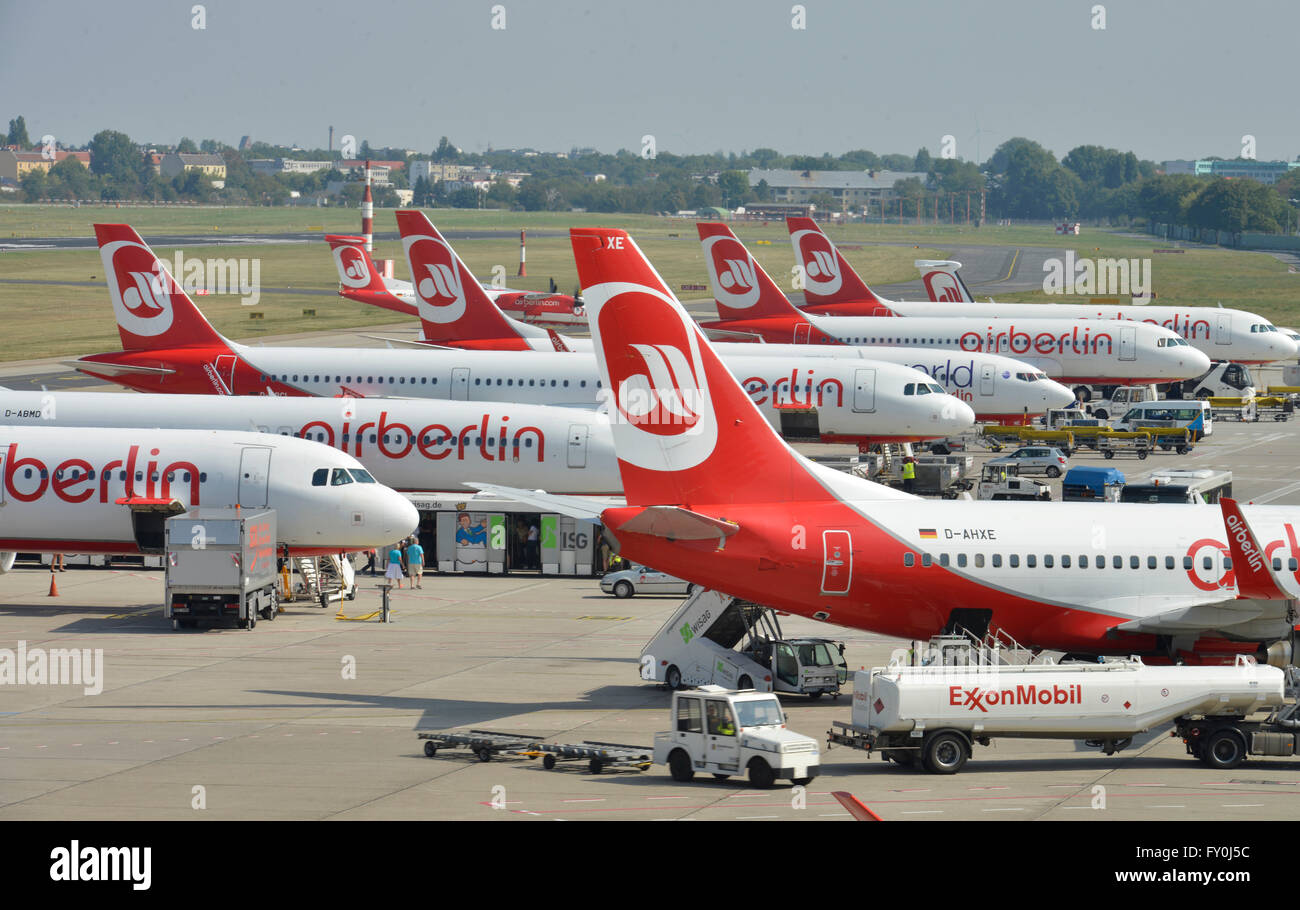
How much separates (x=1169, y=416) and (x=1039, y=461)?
51.2 feet

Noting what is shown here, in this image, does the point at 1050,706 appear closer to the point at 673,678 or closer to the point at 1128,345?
the point at 673,678

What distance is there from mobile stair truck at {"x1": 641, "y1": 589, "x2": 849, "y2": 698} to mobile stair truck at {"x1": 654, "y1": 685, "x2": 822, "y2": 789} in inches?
266

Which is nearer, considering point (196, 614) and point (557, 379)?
point (196, 614)

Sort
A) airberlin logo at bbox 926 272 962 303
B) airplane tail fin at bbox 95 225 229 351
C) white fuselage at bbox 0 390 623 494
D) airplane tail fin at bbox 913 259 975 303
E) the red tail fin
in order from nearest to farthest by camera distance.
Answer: white fuselage at bbox 0 390 623 494, airplane tail fin at bbox 95 225 229 351, the red tail fin, airplane tail fin at bbox 913 259 975 303, airberlin logo at bbox 926 272 962 303

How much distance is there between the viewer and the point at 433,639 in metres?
46.9

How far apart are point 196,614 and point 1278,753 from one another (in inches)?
1208

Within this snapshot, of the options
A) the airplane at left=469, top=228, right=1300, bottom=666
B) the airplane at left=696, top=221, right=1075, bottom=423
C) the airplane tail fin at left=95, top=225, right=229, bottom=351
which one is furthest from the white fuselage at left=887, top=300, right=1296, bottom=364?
the airplane at left=469, top=228, right=1300, bottom=666

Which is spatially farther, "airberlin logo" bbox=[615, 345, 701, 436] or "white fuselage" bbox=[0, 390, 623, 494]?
"white fuselage" bbox=[0, 390, 623, 494]

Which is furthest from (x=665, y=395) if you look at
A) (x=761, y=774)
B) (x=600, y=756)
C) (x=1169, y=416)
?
(x=1169, y=416)

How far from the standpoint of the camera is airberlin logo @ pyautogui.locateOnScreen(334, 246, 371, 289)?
13400 cm

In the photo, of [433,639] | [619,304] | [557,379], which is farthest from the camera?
[557,379]

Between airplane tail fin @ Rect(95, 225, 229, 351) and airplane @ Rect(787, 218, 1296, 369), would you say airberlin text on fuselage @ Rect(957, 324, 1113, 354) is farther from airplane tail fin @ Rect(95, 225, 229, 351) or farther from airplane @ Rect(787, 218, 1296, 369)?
airplane tail fin @ Rect(95, 225, 229, 351)
